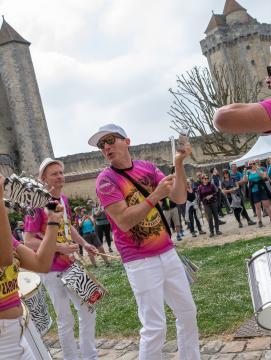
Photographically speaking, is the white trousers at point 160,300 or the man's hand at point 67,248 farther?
the man's hand at point 67,248

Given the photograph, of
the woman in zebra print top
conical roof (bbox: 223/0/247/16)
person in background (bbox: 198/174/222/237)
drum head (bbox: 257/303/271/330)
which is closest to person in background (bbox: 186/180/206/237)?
A: person in background (bbox: 198/174/222/237)

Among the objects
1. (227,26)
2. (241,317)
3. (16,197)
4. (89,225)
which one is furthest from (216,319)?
(227,26)

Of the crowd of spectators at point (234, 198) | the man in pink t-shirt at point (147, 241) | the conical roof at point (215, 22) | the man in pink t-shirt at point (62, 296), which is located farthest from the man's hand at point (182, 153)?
the conical roof at point (215, 22)

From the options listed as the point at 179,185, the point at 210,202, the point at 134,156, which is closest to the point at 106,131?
the point at 179,185

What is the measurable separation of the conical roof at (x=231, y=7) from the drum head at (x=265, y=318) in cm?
7045

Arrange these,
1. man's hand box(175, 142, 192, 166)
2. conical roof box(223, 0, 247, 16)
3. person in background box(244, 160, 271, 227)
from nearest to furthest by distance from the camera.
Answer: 1. man's hand box(175, 142, 192, 166)
2. person in background box(244, 160, 271, 227)
3. conical roof box(223, 0, 247, 16)

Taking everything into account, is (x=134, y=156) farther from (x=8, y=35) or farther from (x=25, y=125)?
(x=8, y=35)

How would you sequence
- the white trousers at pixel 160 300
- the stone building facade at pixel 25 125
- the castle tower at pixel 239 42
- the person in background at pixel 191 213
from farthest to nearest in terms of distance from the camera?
the castle tower at pixel 239 42 → the stone building facade at pixel 25 125 → the person in background at pixel 191 213 → the white trousers at pixel 160 300

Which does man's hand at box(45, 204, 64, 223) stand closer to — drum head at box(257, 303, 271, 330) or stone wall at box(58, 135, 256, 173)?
drum head at box(257, 303, 271, 330)

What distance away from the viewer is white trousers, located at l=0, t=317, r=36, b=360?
2689mm

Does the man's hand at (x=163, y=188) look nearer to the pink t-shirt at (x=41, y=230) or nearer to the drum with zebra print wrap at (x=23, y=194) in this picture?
the drum with zebra print wrap at (x=23, y=194)

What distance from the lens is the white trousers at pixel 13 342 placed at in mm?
2689

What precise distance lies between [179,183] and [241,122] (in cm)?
183

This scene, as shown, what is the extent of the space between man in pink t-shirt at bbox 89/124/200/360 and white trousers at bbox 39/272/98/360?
4.05 feet
